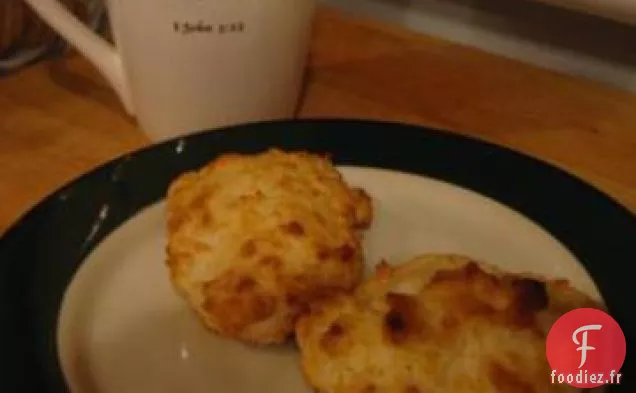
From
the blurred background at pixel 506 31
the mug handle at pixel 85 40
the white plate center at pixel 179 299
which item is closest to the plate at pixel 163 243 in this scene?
the white plate center at pixel 179 299

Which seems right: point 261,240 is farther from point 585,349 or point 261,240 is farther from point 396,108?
point 396,108

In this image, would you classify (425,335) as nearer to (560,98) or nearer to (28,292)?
(28,292)

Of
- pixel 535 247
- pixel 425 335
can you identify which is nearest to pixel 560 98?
pixel 535 247

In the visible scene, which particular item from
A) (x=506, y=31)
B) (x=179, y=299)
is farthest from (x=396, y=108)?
(x=179, y=299)

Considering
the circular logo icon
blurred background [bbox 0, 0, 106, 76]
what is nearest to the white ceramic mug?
blurred background [bbox 0, 0, 106, 76]

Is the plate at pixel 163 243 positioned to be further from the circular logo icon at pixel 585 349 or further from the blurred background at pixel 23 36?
the blurred background at pixel 23 36

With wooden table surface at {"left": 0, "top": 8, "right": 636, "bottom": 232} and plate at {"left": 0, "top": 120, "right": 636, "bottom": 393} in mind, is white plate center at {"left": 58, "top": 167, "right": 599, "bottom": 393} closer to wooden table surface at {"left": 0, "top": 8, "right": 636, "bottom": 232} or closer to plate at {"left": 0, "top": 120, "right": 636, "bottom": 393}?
plate at {"left": 0, "top": 120, "right": 636, "bottom": 393}
